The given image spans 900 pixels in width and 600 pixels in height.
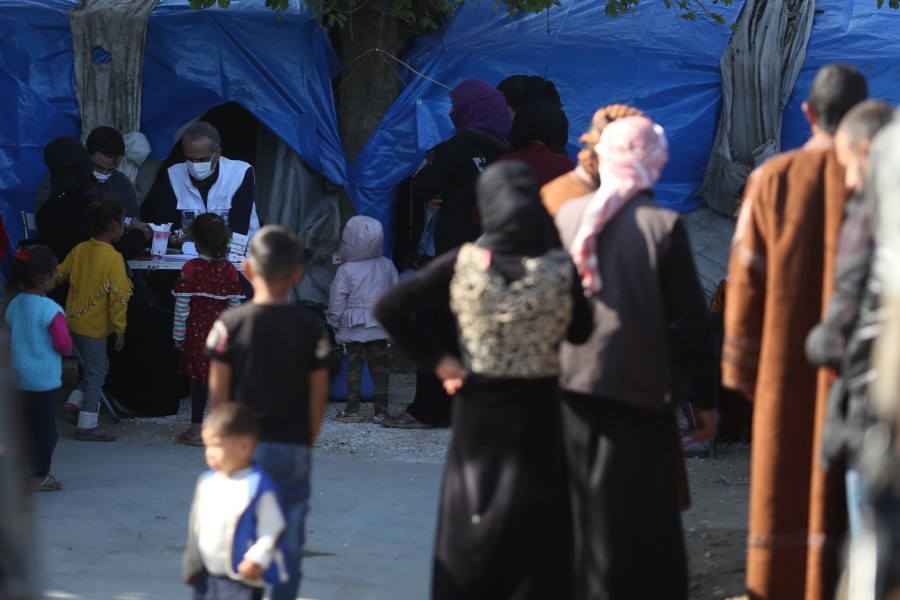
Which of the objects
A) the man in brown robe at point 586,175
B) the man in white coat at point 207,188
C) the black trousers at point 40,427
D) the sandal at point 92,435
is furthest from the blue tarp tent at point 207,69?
the man in brown robe at point 586,175

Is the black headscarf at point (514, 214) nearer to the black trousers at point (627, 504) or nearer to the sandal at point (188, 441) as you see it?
the black trousers at point (627, 504)

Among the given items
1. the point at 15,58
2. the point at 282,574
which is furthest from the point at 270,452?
the point at 15,58

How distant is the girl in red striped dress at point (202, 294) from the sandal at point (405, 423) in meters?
1.25

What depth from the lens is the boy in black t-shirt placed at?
342cm

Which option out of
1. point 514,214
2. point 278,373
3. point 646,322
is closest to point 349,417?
point 278,373

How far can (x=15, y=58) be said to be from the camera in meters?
8.14

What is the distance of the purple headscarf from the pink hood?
0.89m

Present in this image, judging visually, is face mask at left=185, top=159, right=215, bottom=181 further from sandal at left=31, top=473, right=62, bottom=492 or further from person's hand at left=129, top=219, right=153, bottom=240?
sandal at left=31, top=473, right=62, bottom=492

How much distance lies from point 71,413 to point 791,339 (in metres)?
5.13

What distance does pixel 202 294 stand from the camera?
6.68 metres

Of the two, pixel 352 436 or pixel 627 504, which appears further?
pixel 352 436

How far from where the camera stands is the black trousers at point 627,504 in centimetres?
349

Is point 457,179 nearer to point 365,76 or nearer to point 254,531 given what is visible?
point 365,76

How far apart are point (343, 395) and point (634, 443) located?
15.5 ft
